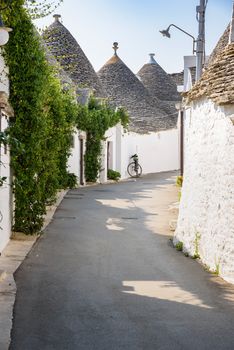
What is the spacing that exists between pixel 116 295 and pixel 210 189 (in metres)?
3.58

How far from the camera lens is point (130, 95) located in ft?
141

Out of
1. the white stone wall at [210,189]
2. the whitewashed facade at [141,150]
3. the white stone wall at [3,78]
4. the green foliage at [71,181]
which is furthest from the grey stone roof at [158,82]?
the white stone wall at [3,78]

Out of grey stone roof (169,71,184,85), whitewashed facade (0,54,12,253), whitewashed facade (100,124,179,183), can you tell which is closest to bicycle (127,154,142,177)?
whitewashed facade (100,124,179,183)

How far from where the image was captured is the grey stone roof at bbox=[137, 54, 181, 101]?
51375mm

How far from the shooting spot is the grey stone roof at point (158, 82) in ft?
169

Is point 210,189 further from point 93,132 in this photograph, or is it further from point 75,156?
point 93,132

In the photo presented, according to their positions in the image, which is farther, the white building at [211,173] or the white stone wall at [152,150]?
the white stone wall at [152,150]

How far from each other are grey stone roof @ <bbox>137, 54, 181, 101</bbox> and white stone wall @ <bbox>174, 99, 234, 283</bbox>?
126 ft

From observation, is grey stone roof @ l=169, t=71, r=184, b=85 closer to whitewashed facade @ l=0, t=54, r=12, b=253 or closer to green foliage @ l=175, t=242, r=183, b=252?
green foliage @ l=175, t=242, r=183, b=252

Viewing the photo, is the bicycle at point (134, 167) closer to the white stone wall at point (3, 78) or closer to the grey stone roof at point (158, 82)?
the grey stone roof at point (158, 82)

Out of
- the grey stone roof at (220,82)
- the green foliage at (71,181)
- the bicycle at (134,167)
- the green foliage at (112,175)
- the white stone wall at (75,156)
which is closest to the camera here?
the grey stone roof at (220,82)

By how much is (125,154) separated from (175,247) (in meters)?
23.5

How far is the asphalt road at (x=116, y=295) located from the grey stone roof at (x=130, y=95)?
27576 mm

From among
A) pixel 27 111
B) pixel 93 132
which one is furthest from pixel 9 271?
pixel 93 132
